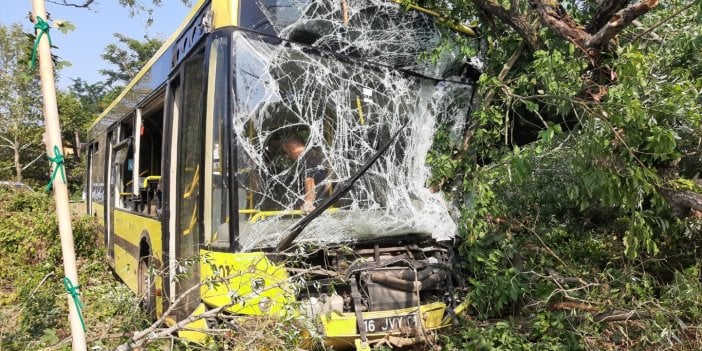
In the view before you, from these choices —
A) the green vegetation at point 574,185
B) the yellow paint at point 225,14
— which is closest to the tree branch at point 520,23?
the green vegetation at point 574,185

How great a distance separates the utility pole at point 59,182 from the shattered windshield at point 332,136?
129 centimetres

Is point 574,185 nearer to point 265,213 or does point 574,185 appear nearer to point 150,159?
point 265,213

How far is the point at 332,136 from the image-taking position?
383 centimetres

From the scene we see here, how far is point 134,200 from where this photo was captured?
6.31 m

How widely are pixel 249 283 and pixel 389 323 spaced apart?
3.25 feet

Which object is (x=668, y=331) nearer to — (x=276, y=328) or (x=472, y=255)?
(x=472, y=255)

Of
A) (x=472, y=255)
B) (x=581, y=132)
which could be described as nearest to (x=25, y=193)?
(x=472, y=255)

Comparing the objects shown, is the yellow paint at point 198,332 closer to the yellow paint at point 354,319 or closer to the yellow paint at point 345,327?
the yellow paint at point 345,327

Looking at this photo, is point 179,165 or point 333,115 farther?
point 179,165

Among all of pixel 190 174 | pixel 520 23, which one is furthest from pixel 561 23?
pixel 190 174

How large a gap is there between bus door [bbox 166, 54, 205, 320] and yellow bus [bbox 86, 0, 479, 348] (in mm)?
18

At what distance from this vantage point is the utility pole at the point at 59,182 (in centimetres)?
220

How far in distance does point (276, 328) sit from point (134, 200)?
4.08 meters

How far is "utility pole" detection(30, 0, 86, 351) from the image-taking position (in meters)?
2.20
